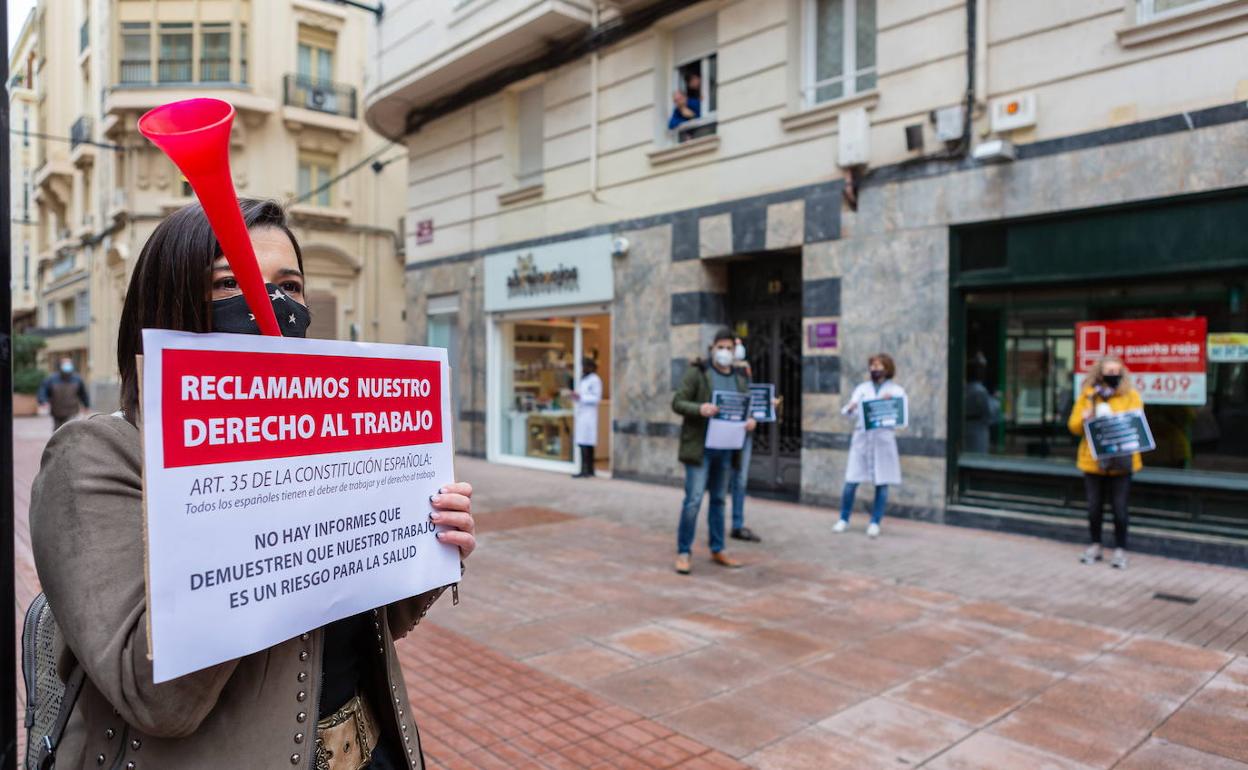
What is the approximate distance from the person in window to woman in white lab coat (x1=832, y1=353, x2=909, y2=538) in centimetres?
467

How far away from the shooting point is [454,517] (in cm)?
165

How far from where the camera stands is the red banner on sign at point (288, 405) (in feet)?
4.05

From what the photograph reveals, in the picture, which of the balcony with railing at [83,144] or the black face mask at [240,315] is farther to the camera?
the balcony with railing at [83,144]

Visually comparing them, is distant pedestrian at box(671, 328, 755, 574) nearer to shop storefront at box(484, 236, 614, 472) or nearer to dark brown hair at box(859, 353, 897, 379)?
dark brown hair at box(859, 353, 897, 379)

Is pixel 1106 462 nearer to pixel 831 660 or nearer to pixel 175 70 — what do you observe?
pixel 831 660

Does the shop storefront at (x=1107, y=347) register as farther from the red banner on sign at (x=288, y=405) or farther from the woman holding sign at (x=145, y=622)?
the woman holding sign at (x=145, y=622)

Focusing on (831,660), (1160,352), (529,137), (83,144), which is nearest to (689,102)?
(529,137)

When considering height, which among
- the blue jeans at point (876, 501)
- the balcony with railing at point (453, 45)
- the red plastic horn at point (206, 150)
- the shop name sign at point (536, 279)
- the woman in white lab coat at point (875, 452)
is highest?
the balcony with railing at point (453, 45)

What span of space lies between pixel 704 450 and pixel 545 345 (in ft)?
25.5

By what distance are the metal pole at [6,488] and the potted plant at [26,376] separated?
2919cm

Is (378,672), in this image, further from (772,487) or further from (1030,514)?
(772,487)

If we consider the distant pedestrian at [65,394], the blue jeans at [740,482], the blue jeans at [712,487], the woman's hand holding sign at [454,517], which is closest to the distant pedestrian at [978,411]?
the blue jeans at [740,482]

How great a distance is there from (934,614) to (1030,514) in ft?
11.1

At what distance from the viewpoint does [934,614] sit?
577cm
